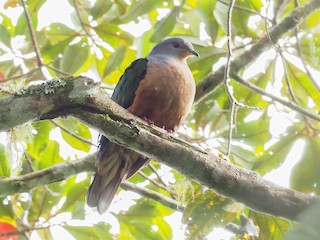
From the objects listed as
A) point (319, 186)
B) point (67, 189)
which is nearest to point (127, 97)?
point (67, 189)

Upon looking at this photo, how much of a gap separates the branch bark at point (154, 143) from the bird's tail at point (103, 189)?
1.26 metres

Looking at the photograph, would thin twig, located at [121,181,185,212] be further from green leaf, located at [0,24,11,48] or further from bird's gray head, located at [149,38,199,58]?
green leaf, located at [0,24,11,48]

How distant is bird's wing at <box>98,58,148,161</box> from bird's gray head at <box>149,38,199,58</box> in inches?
18.8

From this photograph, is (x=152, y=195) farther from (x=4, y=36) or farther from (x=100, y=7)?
(x=4, y=36)

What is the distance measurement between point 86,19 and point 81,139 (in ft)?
3.81

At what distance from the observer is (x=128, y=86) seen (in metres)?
3.30

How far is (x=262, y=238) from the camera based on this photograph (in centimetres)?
273

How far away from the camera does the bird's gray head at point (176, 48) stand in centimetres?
385

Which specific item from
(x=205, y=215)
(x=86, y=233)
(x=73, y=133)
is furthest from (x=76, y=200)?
(x=205, y=215)

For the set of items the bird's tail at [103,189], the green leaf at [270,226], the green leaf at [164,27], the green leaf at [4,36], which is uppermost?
the green leaf at [164,27]

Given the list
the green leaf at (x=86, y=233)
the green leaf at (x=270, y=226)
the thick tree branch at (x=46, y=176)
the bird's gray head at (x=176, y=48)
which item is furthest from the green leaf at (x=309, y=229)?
the green leaf at (x=86, y=233)

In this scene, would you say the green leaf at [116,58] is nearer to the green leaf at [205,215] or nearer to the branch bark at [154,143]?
the green leaf at [205,215]

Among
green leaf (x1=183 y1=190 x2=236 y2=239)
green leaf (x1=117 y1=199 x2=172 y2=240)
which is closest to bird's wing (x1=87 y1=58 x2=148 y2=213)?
green leaf (x1=117 y1=199 x2=172 y2=240)

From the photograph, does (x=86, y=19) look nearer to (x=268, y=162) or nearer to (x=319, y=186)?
(x=268, y=162)
